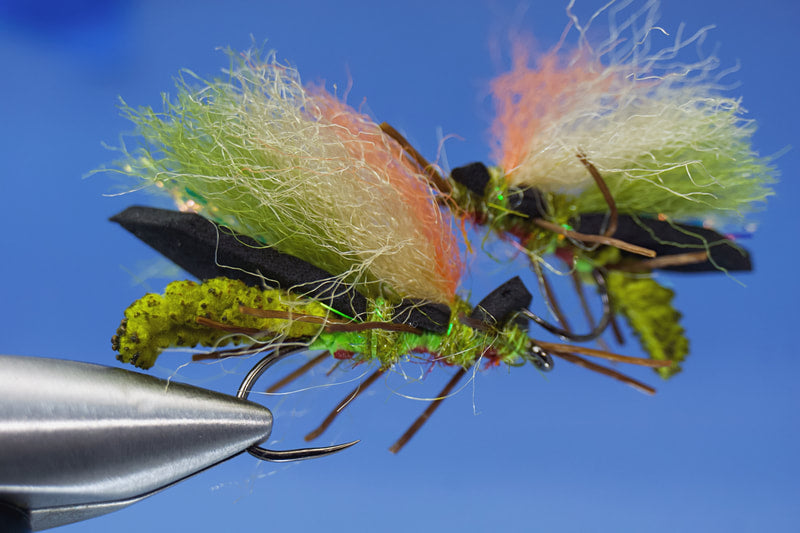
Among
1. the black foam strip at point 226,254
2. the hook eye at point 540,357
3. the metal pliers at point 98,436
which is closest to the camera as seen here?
the metal pliers at point 98,436

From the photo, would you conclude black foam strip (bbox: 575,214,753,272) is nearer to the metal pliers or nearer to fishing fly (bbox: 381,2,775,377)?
fishing fly (bbox: 381,2,775,377)

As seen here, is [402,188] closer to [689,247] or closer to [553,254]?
[553,254]

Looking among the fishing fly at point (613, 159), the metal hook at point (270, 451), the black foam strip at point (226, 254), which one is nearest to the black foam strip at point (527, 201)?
the fishing fly at point (613, 159)

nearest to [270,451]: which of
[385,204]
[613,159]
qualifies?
[385,204]

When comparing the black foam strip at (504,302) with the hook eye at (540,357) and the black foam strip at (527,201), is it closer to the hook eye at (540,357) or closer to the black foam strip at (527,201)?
the hook eye at (540,357)

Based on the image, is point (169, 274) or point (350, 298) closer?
point (350, 298)

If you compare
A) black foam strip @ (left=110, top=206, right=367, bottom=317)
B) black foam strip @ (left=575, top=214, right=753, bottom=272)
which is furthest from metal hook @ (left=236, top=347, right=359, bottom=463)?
black foam strip @ (left=575, top=214, right=753, bottom=272)

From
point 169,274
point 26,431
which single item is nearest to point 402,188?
point 169,274
